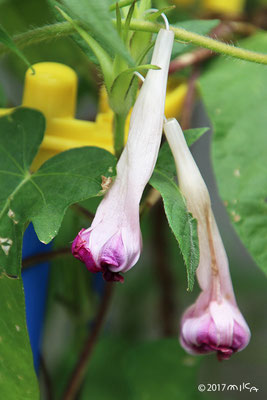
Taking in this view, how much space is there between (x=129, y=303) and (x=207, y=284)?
21.3 inches

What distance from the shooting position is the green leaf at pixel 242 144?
1.44 ft

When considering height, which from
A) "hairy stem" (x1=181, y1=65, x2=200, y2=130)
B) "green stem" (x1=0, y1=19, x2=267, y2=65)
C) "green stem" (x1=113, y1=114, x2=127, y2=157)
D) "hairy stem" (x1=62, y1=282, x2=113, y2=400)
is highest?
"green stem" (x1=0, y1=19, x2=267, y2=65)

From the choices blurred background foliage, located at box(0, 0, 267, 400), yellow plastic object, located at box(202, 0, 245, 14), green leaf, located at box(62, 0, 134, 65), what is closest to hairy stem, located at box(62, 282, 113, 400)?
blurred background foliage, located at box(0, 0, 267, 400)

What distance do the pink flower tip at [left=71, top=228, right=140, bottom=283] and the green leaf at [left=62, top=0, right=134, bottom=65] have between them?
0.28 ft

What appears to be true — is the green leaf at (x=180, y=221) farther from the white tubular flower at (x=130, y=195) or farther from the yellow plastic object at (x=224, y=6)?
the yellow plastic object at (x=224, y=6)

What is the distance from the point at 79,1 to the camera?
270mm

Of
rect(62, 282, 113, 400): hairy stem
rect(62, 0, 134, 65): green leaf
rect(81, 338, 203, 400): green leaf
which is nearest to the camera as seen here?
rect(62, 0, 134, 65): green leaf

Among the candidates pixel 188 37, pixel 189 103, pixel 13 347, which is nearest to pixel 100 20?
pixel 188 37

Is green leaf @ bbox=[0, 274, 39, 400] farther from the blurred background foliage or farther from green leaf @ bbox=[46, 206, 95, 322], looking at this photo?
green leaf @ bbox=[46, 206, 95, 322]

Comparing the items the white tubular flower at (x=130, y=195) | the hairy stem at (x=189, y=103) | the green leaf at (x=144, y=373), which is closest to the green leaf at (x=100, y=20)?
the white tubular flower at (x=130, y=195)

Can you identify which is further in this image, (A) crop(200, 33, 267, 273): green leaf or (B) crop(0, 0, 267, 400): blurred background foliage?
(B) crop(0, 0, 267, 400): blurred background foliage

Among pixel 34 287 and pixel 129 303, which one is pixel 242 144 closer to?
pixel 34 287

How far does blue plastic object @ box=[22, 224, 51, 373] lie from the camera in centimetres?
43

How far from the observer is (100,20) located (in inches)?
10.2
